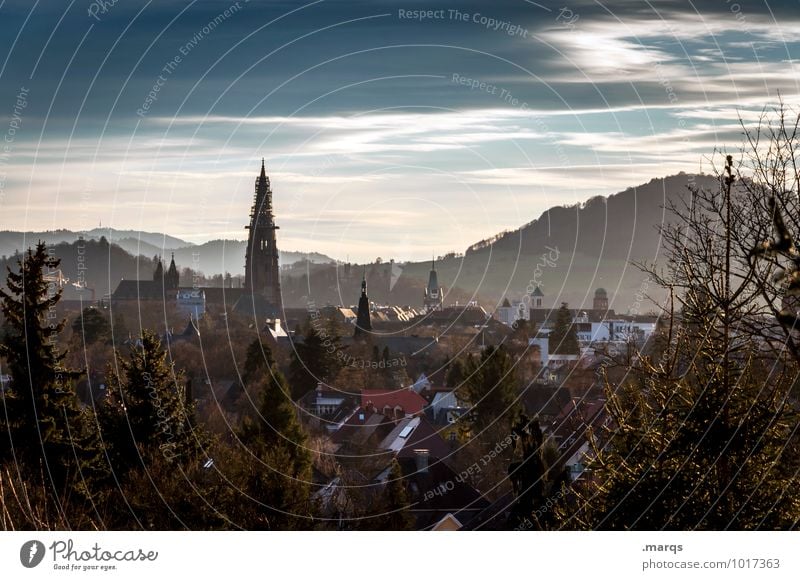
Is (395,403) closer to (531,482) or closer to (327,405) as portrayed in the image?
(327,405)

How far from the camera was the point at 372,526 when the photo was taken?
73.7 feet

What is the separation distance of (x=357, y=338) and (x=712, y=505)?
2281 inches

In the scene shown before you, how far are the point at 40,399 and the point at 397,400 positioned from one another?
2807 centimetres

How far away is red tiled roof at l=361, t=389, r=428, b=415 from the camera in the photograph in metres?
44.3

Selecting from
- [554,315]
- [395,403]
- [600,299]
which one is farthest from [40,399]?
[600,299]

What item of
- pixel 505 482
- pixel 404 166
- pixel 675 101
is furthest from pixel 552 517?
pixel 505 482

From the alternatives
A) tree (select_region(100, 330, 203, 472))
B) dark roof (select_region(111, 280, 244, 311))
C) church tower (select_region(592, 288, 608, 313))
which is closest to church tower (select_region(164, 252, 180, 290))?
dark roof (select_region(111, 280, 244, 311))

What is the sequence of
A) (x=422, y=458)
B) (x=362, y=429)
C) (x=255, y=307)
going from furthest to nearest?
(x=255, y=307), (x=362, y=429), (x=422, y=458)

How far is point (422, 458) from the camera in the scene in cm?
3284

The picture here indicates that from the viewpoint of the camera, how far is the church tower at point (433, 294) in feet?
275

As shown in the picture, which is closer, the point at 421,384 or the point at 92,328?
the point at 421,384

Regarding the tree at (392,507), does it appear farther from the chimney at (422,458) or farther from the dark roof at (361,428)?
the dark roof at (361,428)

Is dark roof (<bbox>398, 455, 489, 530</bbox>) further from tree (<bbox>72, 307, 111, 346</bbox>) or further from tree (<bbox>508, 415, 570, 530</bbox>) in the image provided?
tree (<bbox>72, 307, 111, 346</bbox>)

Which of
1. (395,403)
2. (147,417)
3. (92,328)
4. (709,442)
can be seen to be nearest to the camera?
(709,442)
